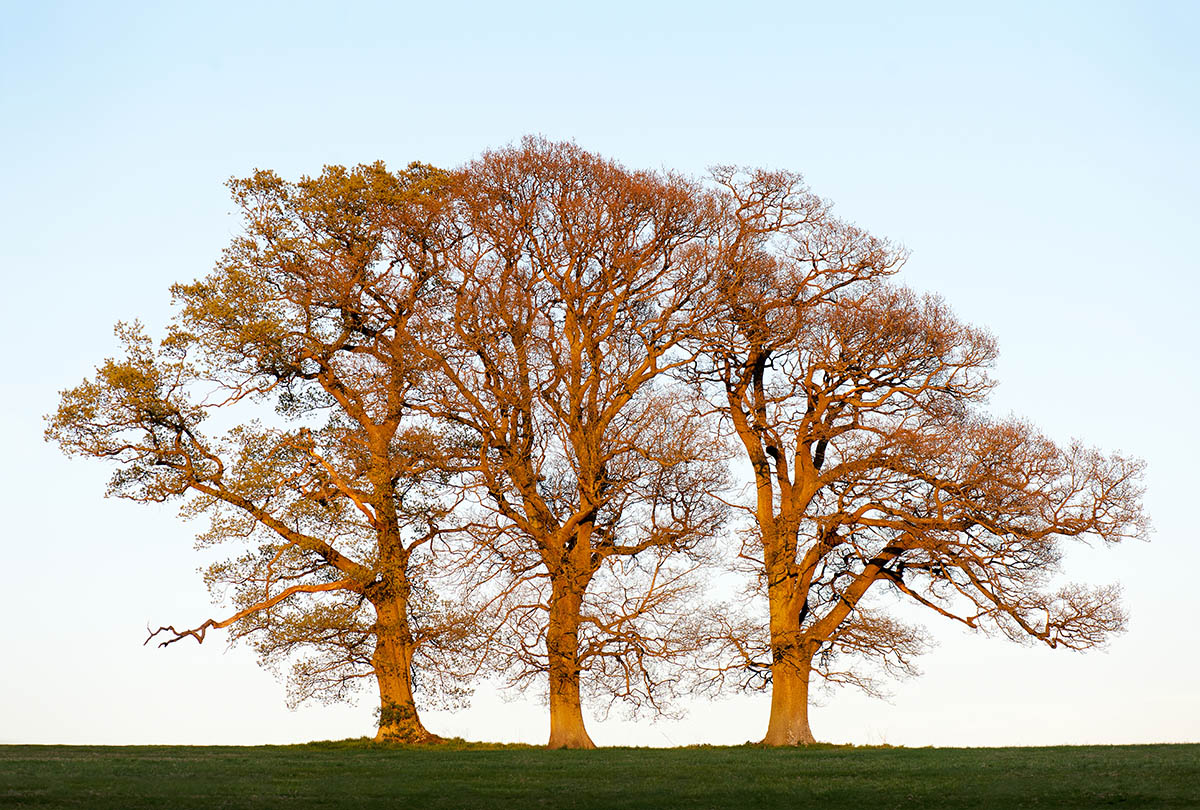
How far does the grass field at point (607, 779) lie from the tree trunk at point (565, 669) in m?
2.22

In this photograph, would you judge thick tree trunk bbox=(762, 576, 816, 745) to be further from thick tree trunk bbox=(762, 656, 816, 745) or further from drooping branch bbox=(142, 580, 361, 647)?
drooping branch bbox=(142, 580, 361, 647)

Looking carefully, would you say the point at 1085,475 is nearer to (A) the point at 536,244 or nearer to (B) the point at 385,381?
(A) the point at 536,244

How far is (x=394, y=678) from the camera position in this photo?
3581cm

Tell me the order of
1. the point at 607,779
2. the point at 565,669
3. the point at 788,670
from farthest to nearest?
1. the point at 788,670
2. the point at 565,669
3. the point at 607,779

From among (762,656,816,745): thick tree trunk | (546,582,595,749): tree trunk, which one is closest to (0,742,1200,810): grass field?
(546,582,595,749): tree trunk

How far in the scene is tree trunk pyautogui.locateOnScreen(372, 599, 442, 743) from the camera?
35.7 m

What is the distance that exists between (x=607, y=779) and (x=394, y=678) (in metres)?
12.8

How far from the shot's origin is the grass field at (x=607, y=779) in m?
20.6

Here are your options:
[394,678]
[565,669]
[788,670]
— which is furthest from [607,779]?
[394,678]

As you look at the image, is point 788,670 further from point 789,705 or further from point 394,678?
point 394,678

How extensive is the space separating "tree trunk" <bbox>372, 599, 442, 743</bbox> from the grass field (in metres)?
3.28

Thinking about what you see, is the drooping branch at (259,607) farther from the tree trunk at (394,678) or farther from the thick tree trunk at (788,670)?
the thick tree trunk at (788,670)

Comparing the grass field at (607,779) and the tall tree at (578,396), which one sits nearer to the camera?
the grass field at (607,779)

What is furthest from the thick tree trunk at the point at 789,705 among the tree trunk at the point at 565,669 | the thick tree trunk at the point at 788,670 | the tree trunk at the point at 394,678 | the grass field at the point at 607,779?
the tree trunk at the point at 394,678
